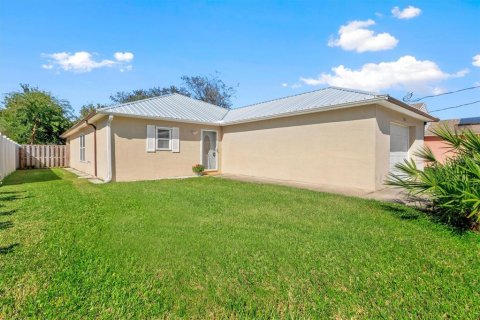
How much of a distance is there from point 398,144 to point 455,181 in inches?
279

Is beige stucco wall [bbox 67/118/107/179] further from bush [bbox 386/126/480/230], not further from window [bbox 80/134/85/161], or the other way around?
bush [bbox 386/126/480/230]

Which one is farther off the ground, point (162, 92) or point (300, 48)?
point (162, 92)

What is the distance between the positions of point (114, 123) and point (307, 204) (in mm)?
8656

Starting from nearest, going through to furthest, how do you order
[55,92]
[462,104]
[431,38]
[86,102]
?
[431,38] < [462,104] < [55,92] < [86,102]

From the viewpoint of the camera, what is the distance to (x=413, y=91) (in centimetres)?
2158

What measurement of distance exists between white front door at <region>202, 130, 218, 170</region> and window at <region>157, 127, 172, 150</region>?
211cm

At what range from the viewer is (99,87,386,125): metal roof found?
32.1 feet

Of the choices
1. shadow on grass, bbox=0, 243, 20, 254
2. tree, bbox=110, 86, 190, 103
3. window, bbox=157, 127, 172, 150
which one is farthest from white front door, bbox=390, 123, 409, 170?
tree, bbox=110, 86, 190, 103

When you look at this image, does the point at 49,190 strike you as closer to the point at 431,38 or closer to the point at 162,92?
the point at 431,38

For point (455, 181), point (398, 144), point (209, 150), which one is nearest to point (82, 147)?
point (209, 150)

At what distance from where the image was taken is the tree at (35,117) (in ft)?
73.2

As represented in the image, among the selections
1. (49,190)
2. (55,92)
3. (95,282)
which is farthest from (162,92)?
(95,282)

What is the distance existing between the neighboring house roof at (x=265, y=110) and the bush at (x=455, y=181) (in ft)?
10.3

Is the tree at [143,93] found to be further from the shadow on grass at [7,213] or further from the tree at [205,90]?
the shadow on grass at [7,213]
